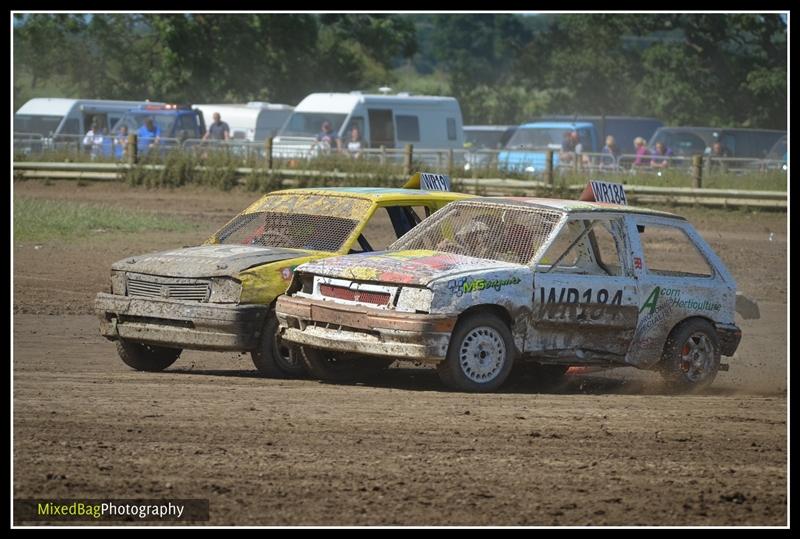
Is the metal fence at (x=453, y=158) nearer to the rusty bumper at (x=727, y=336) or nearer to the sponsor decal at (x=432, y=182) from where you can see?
the sponsor decal at (x=432, y=182)

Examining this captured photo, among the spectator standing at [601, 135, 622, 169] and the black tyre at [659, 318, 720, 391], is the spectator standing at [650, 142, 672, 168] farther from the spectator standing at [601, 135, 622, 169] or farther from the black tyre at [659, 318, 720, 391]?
the black tyre at [659, 318, 720, 391]

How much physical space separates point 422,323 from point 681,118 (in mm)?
43936

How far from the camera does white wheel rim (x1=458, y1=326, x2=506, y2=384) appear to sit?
9.05 meters

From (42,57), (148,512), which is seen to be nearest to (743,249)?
(148,512)

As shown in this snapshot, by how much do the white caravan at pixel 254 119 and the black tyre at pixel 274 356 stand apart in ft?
88.7

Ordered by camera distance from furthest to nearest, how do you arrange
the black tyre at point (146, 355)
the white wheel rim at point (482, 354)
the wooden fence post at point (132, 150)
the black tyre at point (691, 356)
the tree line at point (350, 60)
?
the tree line at point (350, 60) < the wooden fence post at point (132, 150) < the black tyre at point (146, 355) < the black tyre at point (691, 356) < the white wheel rim at point (482, 354)

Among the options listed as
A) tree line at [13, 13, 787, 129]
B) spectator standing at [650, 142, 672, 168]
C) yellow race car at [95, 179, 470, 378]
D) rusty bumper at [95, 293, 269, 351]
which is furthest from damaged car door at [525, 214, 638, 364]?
tree line at [13, 13, 787, 129]

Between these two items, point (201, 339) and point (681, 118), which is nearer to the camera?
point (201, 339)

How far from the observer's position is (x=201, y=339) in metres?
9.54

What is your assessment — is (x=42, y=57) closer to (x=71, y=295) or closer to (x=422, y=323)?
(x=71, y=295)

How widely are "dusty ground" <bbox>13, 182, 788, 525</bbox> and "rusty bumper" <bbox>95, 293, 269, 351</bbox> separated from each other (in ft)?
0.91

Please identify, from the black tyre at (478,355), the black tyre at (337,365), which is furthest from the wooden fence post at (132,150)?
the black tyre at (478,355)

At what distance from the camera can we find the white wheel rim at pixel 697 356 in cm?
1012

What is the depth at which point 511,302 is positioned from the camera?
30.2 ft
